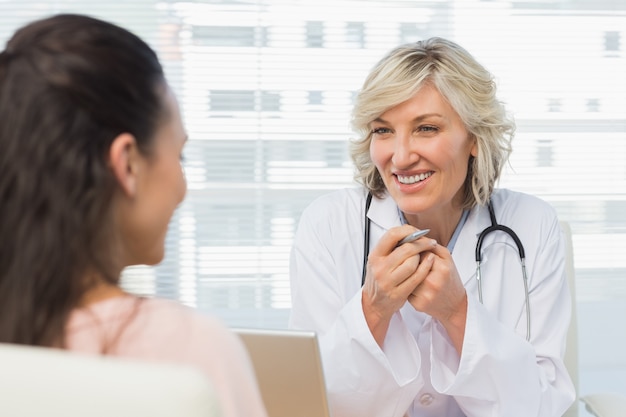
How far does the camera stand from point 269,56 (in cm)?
341

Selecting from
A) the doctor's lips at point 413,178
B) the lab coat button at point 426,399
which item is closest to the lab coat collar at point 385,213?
the doctor's lips at point 413,178

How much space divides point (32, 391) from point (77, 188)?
214 mm

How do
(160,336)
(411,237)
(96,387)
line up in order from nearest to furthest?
(96,387) < (160,336) < (411,237)

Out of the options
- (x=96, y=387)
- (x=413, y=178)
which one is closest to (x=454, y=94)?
(x=413, y=178)

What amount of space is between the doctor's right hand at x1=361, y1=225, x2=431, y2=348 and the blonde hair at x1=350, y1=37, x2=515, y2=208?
0.92 feet

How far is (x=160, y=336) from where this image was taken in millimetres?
710

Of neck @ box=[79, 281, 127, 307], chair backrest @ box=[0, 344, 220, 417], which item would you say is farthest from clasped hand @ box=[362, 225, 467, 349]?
chair backrest @ box=[0, 344, 220, 417]

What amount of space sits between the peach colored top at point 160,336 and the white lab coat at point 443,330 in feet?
2.81

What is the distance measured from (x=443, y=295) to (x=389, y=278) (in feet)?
0.34

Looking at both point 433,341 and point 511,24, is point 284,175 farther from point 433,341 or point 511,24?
point 433,341

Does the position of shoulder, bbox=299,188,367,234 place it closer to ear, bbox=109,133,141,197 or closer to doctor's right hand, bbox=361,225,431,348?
doctor's right hand, bbox=361,225,431,348

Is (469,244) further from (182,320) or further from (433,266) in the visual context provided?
(182,320)

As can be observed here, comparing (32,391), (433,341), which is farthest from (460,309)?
(32,391)

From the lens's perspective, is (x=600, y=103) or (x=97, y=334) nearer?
(x=97, y=334)
